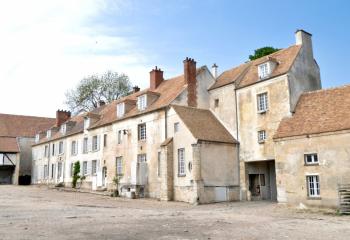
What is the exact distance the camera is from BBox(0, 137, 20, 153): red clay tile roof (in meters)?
47.2

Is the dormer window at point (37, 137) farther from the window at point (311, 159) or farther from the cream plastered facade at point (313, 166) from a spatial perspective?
the window at point (311, 159)

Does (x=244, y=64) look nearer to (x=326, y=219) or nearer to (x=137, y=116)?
(x=137, y=116)

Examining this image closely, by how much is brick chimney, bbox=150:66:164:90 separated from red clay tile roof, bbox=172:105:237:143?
23.8ft

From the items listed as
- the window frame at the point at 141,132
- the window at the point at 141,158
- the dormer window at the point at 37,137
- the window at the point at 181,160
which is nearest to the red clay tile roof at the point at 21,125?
the dormer window at the point at 37,137

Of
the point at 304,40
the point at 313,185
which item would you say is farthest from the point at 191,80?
the point at 313,185

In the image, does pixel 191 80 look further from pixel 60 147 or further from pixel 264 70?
pixel 60 147

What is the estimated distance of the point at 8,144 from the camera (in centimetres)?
4819

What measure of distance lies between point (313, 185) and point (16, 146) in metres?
40.8

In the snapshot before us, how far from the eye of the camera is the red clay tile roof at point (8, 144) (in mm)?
47219

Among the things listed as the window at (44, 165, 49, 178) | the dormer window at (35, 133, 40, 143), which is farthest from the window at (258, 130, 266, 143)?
the dormer window at (35, 133, 40, 143)

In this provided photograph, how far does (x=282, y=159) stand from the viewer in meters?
21.2

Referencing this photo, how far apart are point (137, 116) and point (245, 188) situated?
10.3 metres

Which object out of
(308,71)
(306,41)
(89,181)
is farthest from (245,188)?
(89,181)

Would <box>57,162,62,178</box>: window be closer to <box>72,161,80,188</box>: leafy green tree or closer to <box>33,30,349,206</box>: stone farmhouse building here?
<box>72,161,80,188</box>: leafy green tree
